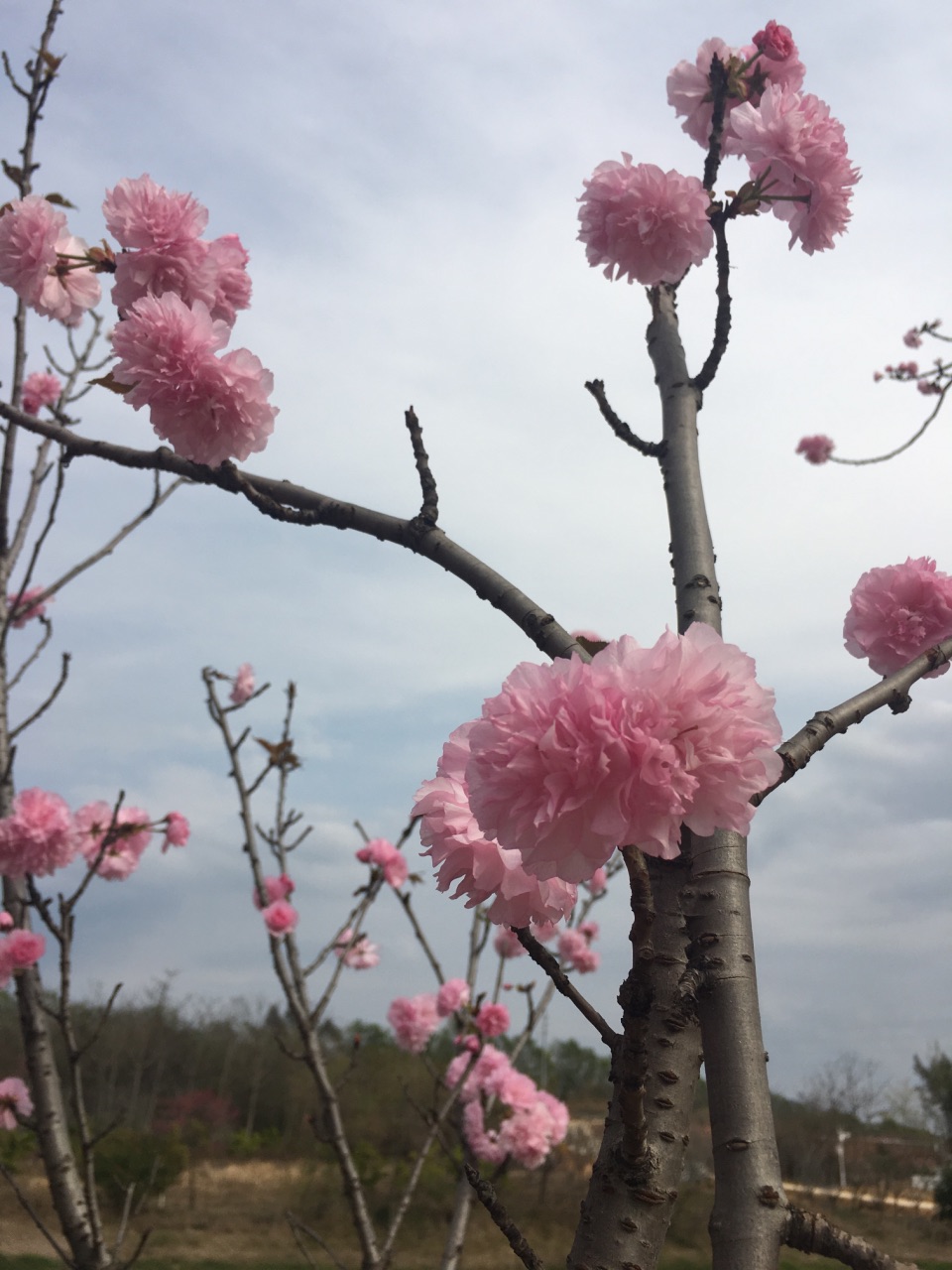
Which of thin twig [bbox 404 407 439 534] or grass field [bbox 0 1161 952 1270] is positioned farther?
grass field [bbox 0 1161 952 1270]

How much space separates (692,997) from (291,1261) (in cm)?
A: 1731

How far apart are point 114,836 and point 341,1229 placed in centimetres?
1735

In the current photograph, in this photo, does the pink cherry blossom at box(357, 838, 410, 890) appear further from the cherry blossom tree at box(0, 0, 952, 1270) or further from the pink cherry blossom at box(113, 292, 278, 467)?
the pink cherry blossom at box(113, 292, 278, 467)

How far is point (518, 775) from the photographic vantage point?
74 centimetres

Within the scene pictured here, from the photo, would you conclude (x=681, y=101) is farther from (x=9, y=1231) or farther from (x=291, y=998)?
(x=9, y=1231)

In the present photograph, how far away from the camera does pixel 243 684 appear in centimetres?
635

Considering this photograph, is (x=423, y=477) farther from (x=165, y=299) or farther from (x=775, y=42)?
(x=775, y=42)

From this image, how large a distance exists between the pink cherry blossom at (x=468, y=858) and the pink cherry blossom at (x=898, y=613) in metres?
1.01

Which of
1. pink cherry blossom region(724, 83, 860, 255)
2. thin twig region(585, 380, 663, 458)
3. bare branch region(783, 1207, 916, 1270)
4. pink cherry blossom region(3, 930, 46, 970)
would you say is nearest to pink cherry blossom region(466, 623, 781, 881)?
bare branch region(783, 1207, 916, 1270)

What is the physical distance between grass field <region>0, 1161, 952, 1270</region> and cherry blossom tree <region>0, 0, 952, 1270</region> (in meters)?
14.5

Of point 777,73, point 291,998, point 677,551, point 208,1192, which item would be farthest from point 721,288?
point 208,1192

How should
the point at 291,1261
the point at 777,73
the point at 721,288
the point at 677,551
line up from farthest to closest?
the point at 291,1261
the point at 777,73
the point at 721,288
the point at 677,551

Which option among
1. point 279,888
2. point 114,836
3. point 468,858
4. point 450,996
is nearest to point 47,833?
point 114,836

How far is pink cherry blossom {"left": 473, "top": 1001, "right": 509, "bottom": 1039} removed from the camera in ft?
13.9
